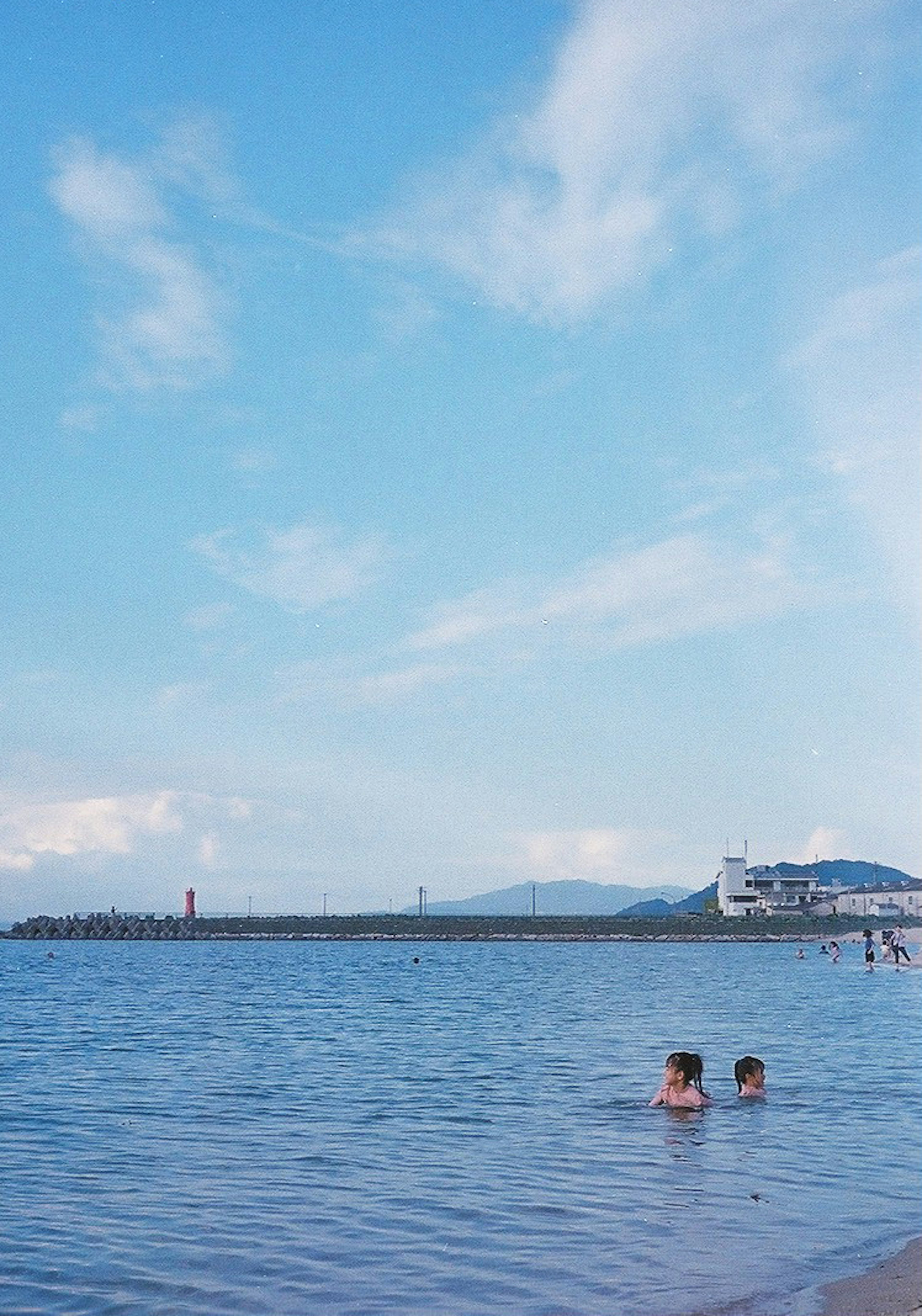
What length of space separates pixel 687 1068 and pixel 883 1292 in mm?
11086

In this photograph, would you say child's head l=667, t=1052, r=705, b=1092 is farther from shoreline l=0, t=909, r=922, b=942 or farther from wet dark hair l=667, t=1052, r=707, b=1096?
shoreline l=0, t=909, r=922, b=942

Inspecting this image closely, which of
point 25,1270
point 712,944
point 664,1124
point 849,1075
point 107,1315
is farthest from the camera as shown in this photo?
point 712,944

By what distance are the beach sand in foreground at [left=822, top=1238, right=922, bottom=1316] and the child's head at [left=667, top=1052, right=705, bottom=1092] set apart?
920 cm

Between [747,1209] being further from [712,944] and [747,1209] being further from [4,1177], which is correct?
[712,944]

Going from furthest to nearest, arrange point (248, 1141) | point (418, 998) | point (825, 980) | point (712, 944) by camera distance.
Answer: point (712, 944) → point (825, 980) → point (418, 998) → point (248, 1141)

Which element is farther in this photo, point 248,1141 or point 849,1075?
point 849,1075

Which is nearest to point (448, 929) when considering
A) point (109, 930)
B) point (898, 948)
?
point (109, 930)

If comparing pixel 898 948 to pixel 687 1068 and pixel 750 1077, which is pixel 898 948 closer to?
pixel 750 1077

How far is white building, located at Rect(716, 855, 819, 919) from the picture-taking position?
586ft

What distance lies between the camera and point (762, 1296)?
A: 10.9 meters

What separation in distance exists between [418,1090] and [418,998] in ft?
99.2

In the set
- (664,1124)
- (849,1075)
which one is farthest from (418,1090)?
(849,1075)

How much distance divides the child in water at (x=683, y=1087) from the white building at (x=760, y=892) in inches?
6271

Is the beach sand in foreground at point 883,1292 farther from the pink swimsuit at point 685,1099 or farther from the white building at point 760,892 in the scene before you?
the white building at point 760,892
